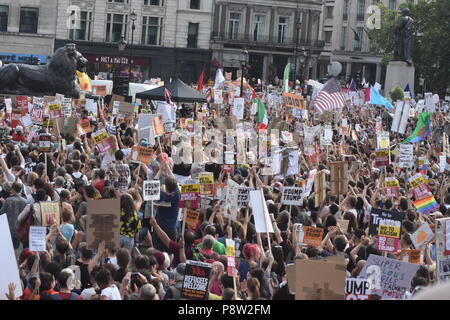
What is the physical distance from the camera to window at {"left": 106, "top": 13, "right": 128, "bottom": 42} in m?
69.1

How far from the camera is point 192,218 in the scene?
10844 millimetres

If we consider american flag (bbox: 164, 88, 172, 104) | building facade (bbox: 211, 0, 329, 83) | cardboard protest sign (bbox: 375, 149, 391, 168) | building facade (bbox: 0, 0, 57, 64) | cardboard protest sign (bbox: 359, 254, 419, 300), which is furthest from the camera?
building facade (bbox: 211, 0, 329, 83)

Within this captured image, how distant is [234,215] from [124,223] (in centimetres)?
138

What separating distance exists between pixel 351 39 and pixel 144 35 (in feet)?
77.0

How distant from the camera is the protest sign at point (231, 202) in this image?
10.7 meters

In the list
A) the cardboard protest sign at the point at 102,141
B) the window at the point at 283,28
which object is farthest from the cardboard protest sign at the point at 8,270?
the window at the point at 283,28

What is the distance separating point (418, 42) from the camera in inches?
2761

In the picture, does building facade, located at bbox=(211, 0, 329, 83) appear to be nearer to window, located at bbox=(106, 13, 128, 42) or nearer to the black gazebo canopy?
window, located at bbox=(106, 13, 128, 42)

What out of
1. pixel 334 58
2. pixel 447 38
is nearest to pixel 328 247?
pixel 447 38

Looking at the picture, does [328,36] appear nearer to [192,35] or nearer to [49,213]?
[192,35]

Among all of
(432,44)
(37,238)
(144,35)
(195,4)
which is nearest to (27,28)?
(144,35)

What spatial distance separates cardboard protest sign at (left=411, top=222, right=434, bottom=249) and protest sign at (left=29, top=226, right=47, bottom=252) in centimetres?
346

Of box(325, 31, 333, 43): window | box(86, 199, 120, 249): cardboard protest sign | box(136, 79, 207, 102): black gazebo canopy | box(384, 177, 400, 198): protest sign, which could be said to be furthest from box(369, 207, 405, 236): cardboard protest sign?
box(325, 31, 333, 43): window

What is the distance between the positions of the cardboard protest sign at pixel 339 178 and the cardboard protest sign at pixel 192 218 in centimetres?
277
